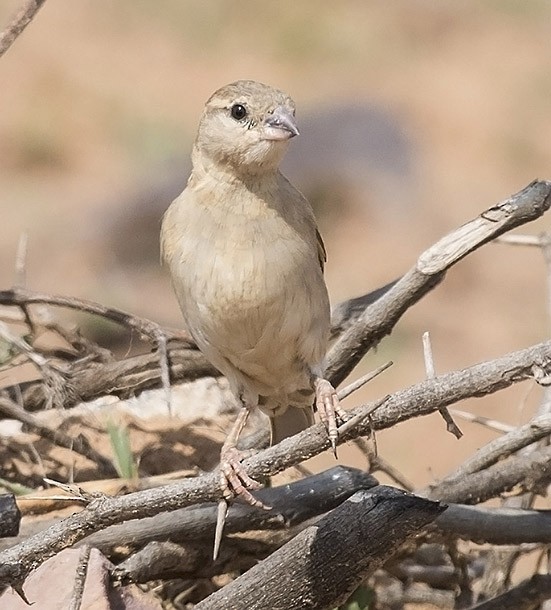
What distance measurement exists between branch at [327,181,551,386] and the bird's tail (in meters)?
0.20

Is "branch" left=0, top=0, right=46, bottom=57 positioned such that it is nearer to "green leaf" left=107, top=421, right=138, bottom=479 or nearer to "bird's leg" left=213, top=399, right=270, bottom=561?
"green leaf" left=107, top=421, right=138, bottom=479

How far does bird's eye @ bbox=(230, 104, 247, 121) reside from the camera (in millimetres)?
3547

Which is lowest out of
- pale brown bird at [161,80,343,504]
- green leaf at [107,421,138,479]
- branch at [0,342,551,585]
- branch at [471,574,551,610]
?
branch at [471,574,551,610]

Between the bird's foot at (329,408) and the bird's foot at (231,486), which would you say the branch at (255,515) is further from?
the bird's foot at (329,408)

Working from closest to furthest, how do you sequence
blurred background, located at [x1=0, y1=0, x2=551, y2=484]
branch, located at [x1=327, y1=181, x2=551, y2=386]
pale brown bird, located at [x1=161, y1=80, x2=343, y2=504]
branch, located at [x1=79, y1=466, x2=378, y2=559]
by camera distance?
branch, located at [x1=327, y1=181, x2=551, y2=386] < branch, located at [x1=79, y1=466, x2=378, y2=559] < pale brown bird, located at [x1=161, y1=80, x2=343, y2=504] < blurred background, located at [x1=0, y1=0, x2=551, y2=484]

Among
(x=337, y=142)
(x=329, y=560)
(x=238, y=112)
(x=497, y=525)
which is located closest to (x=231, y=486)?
(x=329, y=560)

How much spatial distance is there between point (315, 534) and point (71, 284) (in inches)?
238

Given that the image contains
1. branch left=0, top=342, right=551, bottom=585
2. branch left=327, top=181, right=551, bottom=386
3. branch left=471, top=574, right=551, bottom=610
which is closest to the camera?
branch left=0, top=342, right=551, bottom=585

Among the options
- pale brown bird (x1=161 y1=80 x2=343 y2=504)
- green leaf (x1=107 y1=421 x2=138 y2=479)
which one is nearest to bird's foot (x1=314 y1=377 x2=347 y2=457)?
pale brown bird (x1=161 y1=80 x2=343 y2=504)

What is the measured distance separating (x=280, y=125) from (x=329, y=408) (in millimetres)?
804

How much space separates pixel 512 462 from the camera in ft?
12.0

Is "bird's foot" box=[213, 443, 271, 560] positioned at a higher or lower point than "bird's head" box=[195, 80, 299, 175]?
lower

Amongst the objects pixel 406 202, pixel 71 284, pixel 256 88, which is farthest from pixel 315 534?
pixel 406 202

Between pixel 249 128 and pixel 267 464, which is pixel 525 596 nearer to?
pixel 267 464
